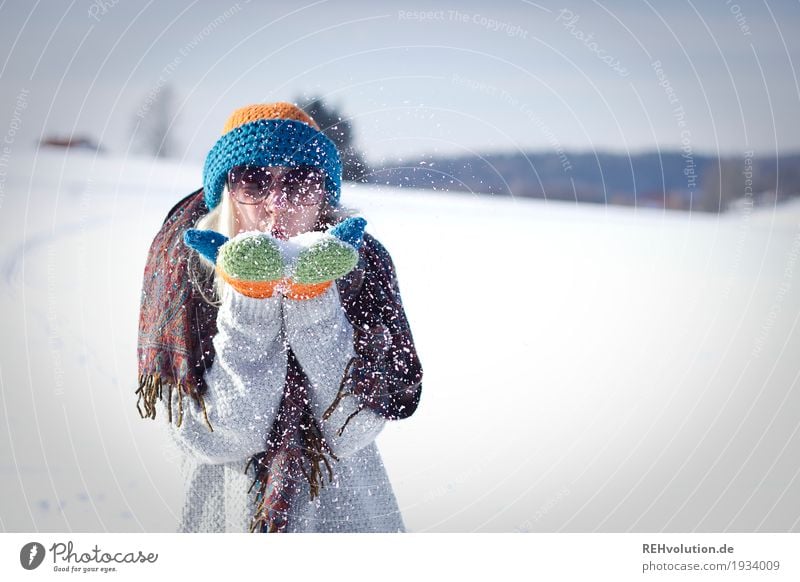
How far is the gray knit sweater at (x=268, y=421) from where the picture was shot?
746 mm

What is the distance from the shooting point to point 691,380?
1.25 meters

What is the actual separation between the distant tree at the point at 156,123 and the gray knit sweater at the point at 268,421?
0.50 m

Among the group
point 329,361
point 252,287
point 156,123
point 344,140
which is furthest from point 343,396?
point 156,123

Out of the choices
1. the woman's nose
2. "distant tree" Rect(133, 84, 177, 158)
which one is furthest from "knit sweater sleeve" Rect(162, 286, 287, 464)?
"distant tree" Rect(133, 84, 177, 158)

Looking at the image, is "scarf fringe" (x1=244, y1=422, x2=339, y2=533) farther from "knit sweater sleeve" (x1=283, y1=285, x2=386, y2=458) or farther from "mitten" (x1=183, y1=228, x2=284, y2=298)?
"mitten" (x1=183, y1=228, x2=284, y2=298)

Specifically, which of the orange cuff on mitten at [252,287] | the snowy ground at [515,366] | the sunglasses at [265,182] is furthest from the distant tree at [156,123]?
the orange cuff on mitten at [252,287]

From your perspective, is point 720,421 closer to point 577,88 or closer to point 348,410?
point 577,88

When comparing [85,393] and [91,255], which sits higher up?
[91,255]
